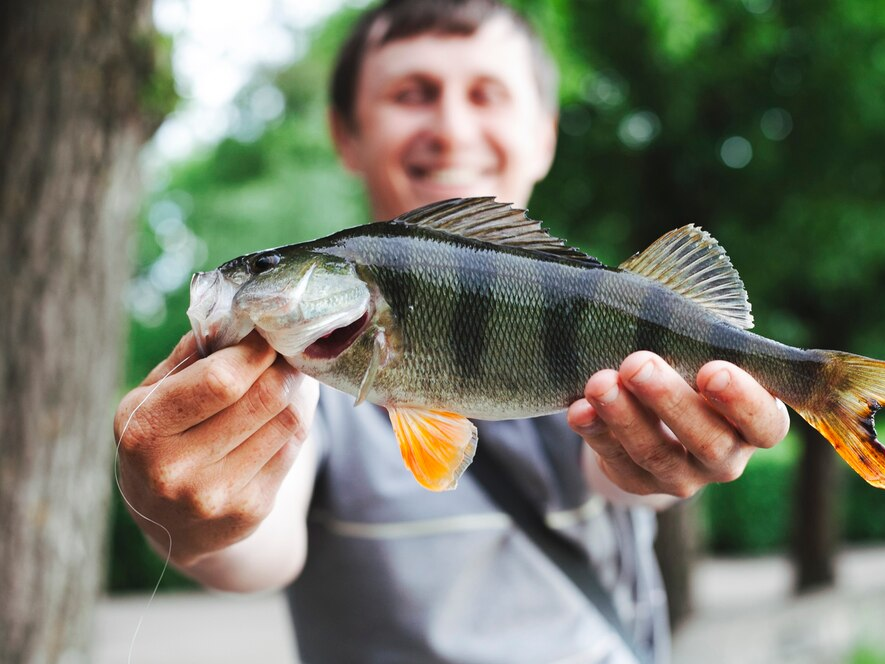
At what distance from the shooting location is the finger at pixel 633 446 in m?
1.69

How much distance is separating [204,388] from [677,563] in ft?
28.6

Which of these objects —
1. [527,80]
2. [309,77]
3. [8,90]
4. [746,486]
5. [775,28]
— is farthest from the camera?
[309,77]

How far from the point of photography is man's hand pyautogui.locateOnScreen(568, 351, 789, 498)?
166cm

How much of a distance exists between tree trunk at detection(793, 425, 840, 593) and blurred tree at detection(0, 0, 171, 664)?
1132cm

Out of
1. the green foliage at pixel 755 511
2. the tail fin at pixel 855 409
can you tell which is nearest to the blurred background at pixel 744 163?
the tail fin at pixel 855 409

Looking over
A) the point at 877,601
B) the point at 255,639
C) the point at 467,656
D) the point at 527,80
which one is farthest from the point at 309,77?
the point at 467,656

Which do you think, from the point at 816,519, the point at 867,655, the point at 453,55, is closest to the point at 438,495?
the point at 453,55

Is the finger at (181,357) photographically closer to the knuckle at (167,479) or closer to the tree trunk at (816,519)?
the knuckle at (167,479)

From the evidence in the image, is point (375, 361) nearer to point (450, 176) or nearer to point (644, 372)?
point (644, 372)

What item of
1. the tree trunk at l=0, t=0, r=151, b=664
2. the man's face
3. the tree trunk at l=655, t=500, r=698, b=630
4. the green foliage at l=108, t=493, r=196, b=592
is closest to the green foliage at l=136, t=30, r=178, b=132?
the tree trunk at l=0, t=0, r=151, b=664

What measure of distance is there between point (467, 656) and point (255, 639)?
33.3 ft

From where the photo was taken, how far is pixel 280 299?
1.59 meters

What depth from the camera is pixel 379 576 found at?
2930mm

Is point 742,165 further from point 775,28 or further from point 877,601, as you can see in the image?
point 877,601
